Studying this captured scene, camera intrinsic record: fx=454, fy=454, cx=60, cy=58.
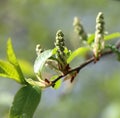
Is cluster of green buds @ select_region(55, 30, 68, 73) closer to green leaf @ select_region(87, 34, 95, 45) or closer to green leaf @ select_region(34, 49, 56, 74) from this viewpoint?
green leaf @ select_region(34, 49, 56, 74)

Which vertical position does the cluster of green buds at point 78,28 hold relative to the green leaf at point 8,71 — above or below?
below

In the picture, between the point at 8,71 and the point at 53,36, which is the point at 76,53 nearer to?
the point at 8,71

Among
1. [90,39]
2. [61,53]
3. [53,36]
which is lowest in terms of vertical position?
[53,36]

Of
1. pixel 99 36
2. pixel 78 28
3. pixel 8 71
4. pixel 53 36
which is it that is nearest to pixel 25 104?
pixel 8 71

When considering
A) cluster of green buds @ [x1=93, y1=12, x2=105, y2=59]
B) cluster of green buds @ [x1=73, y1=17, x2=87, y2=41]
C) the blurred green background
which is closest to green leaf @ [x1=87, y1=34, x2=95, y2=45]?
cluster of green buds @ [x1=73, y1=17, x2=87, y2=41]

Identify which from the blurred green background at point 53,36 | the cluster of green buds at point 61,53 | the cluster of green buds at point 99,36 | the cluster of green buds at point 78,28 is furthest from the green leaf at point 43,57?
A: the blurred green background at point 53,36

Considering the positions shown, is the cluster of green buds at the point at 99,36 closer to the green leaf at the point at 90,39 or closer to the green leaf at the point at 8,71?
the green leaf at the point at 90,39
